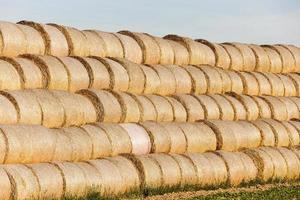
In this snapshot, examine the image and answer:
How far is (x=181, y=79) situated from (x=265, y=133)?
3.01 meters

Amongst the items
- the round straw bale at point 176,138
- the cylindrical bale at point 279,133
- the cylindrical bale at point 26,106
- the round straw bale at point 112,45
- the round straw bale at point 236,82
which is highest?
the round straw bale at point 112,45

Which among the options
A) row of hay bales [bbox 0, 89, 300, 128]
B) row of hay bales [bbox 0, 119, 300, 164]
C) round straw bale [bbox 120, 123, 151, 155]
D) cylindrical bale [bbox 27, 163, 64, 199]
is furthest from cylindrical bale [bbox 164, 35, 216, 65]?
cylindrical bale [bbox 27, 163, 64, 199]

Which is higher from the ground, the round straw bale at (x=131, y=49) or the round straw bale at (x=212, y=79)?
the round straw bale at (x=131, y=49)

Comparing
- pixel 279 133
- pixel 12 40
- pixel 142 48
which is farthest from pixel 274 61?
pixel 12 40

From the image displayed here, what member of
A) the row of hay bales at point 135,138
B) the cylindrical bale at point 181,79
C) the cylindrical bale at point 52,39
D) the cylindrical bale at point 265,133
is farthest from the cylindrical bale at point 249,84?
the cylindrical bale at point 52,39

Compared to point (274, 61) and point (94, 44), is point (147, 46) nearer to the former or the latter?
point (94, 44)

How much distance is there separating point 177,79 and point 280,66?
5584 mm

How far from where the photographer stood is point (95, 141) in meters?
14.9

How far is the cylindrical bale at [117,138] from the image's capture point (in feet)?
50.4

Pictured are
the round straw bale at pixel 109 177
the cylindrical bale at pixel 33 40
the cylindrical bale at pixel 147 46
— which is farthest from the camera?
the cylindrical bale at pixel 147 46

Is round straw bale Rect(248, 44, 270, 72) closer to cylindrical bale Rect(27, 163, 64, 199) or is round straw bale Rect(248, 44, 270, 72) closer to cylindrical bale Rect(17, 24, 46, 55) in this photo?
cylindrical bale Rect(17, 24, 46, 55)

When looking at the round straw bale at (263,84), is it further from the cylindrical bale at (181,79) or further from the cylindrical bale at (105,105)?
the cylindrical bale at (105,105)

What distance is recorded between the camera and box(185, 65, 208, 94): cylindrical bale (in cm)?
1939

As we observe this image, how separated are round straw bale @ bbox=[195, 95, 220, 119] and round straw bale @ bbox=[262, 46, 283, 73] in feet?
14.0
